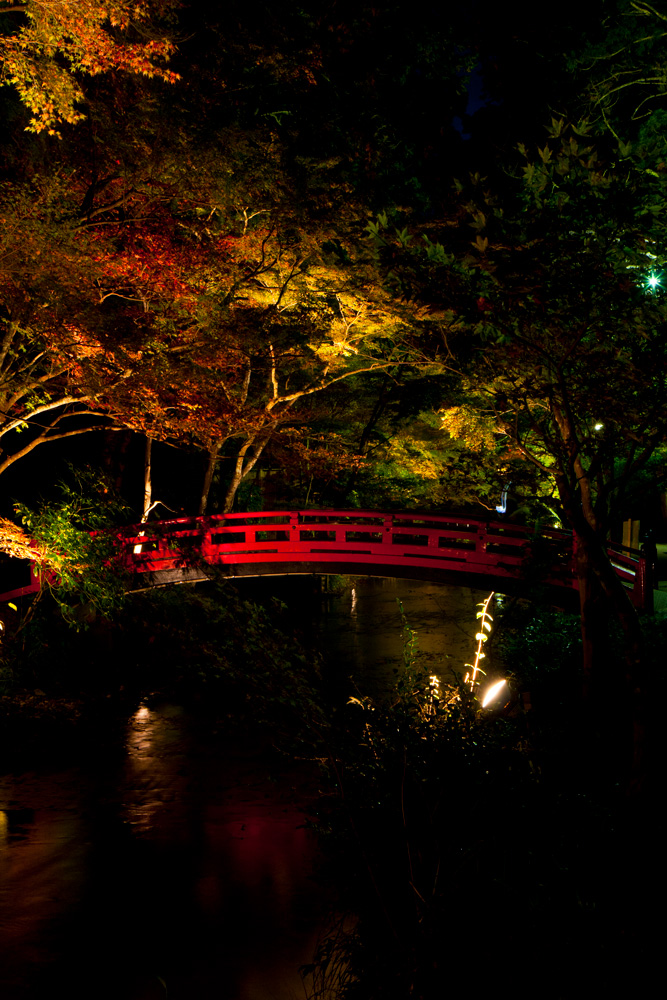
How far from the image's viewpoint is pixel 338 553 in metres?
14.0

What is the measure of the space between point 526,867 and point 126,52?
28.2ft

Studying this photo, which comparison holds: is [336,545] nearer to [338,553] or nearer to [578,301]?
[338,553]

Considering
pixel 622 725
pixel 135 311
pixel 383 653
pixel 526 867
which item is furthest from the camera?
pixel 383 653

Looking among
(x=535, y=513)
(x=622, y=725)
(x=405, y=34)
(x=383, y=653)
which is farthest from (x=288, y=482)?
(x=405, y=34)

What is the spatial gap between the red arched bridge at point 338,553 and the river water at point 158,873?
10.3ft

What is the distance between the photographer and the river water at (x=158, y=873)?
5406mm

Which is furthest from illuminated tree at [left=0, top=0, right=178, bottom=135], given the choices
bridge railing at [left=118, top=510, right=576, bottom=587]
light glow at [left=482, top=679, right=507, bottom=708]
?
light glow at [left=482, top=679, right=507, bottom=708]

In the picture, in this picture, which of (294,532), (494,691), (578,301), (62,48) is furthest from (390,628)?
(62,48)

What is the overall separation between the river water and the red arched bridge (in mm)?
3127

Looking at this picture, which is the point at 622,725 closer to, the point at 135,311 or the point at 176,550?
the point at 176,550

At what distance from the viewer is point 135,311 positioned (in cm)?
1147

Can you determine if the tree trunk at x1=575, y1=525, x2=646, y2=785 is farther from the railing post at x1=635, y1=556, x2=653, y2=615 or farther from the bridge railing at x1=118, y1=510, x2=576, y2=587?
the bridge railing at x1=118, y1=510, x2=576, y2=587

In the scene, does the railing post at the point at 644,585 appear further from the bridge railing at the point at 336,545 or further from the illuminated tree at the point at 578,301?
the illuminated tree at the point at 578,301

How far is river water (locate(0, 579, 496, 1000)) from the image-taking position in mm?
5406
